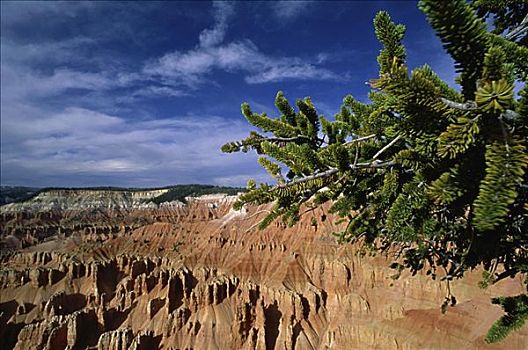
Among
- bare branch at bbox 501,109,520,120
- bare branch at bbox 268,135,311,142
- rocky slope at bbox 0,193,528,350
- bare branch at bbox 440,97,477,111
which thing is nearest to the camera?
bare branch at bbox 440,97,477,111

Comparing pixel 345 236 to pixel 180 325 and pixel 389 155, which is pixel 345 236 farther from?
pixel 180 325

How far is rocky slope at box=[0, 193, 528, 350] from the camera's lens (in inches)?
1154

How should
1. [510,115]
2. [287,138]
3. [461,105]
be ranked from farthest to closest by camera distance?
1. [287,138]
2. [510,115]
3. [461,105]

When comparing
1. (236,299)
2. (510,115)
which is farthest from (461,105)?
(236,299)

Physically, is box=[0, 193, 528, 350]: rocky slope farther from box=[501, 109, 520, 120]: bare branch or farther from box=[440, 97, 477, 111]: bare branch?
box=[440, 97, 477, 111]: bare branch

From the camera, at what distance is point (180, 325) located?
41.9 meters

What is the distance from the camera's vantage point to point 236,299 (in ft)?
149

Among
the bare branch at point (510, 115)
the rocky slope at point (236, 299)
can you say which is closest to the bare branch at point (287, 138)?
the bare branch at point (510, 115)

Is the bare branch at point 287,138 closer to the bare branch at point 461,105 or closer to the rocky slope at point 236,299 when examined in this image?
the bare branch at point 461,105

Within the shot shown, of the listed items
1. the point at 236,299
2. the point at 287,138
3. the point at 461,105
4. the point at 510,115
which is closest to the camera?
the point at 461,105

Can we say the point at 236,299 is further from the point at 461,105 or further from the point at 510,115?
the point at 461,105

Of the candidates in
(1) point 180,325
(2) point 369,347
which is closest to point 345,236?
(2) point 369,347

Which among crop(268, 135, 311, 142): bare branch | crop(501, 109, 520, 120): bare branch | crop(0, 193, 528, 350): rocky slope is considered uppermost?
crop(268, 135, 311, 142): bare branch

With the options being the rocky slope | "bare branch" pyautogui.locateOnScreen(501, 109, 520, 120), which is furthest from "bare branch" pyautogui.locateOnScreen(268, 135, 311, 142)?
the rocky slope
